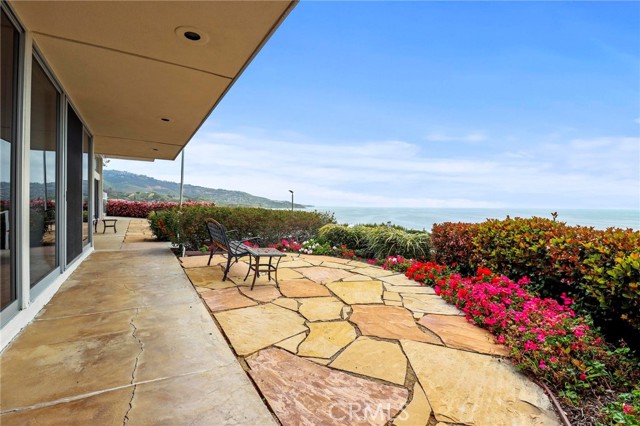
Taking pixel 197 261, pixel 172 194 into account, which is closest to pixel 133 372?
pixel 197 261

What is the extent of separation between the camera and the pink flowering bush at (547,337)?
1.79 meters

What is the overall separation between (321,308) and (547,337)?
1869 mm

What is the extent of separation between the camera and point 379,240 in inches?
225

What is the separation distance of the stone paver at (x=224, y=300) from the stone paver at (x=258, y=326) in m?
0.12

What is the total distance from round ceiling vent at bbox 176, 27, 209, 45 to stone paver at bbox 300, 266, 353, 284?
3037 millimetres

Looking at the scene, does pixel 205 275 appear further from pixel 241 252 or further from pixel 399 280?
pixel 399 280

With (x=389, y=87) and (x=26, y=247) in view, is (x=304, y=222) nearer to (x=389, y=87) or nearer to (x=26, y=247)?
(x=26, y=247)

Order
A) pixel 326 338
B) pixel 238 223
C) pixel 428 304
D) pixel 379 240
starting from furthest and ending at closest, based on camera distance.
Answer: pixel 238 223, pixel 379 240, pixel 428 304, pixel 326 338

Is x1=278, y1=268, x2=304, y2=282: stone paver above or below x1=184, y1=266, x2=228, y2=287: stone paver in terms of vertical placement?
below

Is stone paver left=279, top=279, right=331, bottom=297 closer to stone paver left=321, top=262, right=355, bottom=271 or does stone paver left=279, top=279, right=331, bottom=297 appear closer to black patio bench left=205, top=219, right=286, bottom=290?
black patio bench left=205, top=219, right=286, bottom=290

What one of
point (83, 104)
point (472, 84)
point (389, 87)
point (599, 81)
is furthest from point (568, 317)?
point (389, 87)

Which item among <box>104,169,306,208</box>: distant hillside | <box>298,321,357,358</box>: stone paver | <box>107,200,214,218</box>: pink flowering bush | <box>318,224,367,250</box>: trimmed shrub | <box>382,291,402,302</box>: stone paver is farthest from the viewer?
<box>107,200,214,218</box>: pink flowering bush

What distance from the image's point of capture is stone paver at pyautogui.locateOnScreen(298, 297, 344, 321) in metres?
2.74

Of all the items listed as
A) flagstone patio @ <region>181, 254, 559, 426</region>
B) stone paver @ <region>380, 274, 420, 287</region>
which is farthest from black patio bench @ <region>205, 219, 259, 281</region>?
stone paver @ <region>380, 274, 420, 287</region>
